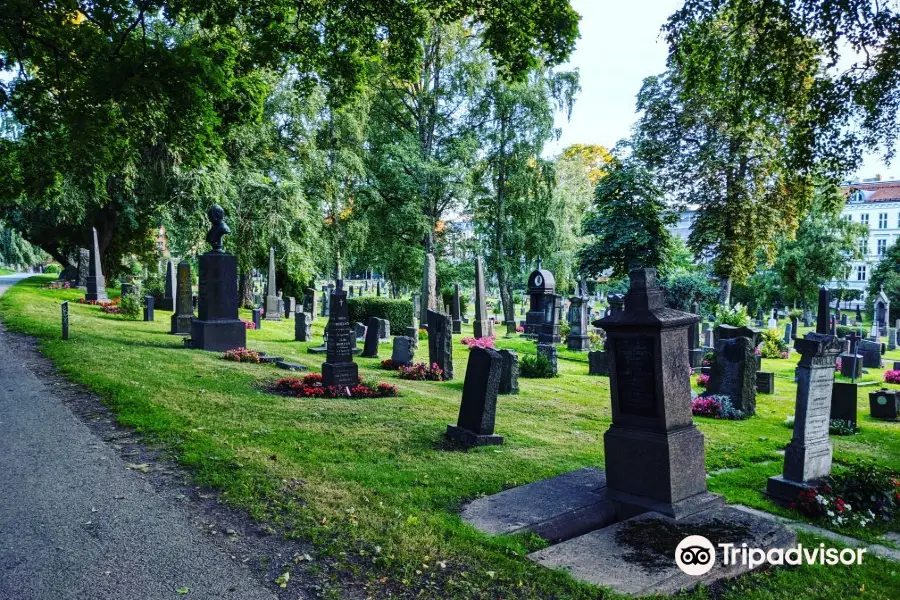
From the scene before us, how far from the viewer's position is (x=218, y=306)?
47.5ft

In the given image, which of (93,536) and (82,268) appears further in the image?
(82,268)

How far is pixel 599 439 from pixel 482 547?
4.39 metres

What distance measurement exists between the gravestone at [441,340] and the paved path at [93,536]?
24.6 feet

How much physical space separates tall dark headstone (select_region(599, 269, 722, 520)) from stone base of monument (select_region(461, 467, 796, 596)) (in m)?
0.18

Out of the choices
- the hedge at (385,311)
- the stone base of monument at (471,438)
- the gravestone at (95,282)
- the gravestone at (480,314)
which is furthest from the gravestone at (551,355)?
the gravestone at (95,282)

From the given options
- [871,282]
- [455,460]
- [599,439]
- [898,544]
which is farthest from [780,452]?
[871,282]

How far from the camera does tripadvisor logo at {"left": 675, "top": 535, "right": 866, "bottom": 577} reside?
163 inches

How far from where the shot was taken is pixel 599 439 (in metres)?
8.35

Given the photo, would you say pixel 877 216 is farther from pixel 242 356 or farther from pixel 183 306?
pixel 242 356

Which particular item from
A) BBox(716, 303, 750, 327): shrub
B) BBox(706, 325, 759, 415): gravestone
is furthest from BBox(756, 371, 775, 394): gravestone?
BBox(716, 303, 750, 327): shrub

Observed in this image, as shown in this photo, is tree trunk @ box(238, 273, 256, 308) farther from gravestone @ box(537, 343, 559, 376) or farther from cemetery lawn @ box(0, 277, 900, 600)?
gravestone @ box(537, 343, 559, 376)

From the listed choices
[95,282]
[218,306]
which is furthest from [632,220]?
[95,282]

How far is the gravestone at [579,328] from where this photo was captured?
22.0 meters

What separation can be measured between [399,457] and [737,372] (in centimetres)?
743
